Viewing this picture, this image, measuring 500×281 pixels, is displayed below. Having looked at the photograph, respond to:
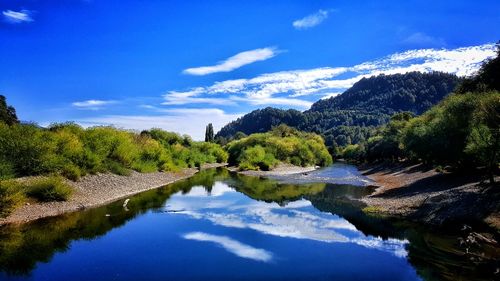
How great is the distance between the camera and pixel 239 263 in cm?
2398

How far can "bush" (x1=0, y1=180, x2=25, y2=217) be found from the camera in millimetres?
31359

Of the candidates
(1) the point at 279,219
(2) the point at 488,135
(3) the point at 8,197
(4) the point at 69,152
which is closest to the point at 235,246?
(1) the point at 279,219

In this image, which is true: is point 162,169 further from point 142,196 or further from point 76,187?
point 76,187

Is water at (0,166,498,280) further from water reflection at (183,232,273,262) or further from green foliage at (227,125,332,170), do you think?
green foliage at (227,125,332,170)

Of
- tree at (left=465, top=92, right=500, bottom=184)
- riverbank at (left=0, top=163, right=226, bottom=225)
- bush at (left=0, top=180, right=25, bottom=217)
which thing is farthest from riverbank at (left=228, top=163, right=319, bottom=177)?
bush at (left=0, top=180, right=25, bottom=217)

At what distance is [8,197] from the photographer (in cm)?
3152

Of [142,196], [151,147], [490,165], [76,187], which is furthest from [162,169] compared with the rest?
[490,165]

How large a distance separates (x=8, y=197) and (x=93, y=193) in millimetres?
14077

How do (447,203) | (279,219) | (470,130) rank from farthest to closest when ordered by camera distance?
(470,130) → (279,219) → (447,203)

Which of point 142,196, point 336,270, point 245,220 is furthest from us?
point 142,196

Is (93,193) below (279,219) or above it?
above

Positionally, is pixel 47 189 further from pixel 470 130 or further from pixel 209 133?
pixel 209 133

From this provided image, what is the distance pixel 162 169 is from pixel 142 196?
3077 centimetres

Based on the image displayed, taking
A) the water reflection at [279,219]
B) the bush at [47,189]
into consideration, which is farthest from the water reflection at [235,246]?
the bush at [47,189]
